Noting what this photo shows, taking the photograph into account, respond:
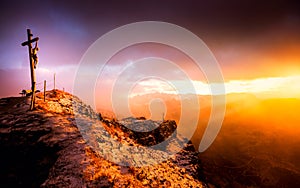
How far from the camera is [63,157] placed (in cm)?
944

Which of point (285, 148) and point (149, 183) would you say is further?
point (285, 148)

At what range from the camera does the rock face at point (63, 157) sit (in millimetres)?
8539

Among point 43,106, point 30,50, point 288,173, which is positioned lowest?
point 288,173

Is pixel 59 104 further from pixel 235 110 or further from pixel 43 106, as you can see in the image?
pixel 235 110

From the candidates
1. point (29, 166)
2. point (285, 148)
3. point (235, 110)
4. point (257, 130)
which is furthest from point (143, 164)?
point (235, 110)

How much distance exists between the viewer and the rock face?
28.0 feet

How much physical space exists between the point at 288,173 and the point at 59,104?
196ft

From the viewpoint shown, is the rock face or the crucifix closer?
the rock face

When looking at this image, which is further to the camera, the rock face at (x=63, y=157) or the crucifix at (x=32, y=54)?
the crucifix at (x=32, y=54)

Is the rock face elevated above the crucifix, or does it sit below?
below

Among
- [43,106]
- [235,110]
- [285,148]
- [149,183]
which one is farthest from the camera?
[235,110]

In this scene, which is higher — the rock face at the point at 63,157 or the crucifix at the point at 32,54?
the crucifix at the point at 32,54

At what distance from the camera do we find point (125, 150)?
1267cm

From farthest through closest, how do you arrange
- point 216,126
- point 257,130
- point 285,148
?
point 216,126 < point 257,130 < point 285,148
